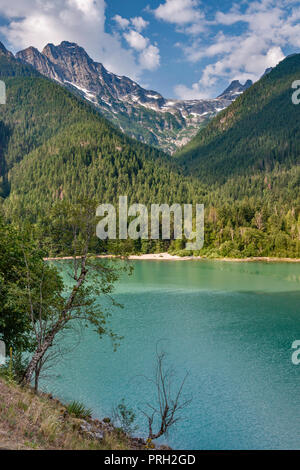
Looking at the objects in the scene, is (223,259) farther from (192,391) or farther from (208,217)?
(192,391)

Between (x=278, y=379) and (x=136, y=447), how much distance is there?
14046 mm

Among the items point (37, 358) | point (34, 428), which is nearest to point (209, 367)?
point (37, 358)

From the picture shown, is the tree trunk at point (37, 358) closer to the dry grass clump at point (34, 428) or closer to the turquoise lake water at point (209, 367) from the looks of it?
the dry grass clump at point (34, 428)

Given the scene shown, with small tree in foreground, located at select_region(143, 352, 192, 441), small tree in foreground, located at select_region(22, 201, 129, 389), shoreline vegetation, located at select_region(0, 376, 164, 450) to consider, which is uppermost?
small tree in foreground, located at select_region(22, 201, 129, 389)

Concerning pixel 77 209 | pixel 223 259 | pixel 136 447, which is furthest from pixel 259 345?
pixel 223 259

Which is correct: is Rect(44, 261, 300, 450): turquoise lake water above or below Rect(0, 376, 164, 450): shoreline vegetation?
below

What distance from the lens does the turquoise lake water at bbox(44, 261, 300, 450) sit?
18.9m

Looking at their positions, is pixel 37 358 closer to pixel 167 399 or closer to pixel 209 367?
pixel 167 399

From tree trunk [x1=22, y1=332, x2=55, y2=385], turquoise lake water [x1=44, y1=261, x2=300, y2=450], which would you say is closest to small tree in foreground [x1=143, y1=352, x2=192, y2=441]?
turquoise lake water [x1=44, y1=261, x2=300, y2=450]

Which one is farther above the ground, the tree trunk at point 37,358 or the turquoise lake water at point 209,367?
the tree trunk at point 37,358

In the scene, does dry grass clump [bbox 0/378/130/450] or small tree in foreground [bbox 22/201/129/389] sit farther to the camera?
small tree in foreground [bbox 22/201/129/389]

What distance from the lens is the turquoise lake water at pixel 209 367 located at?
61.9ft

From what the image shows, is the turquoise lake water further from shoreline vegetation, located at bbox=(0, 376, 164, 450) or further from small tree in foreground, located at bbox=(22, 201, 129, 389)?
small tree in foreground, located at bbox=(22, 201, 129, 389)

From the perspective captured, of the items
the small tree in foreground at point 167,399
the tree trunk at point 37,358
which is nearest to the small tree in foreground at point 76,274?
the tree trunk at point 37,358
